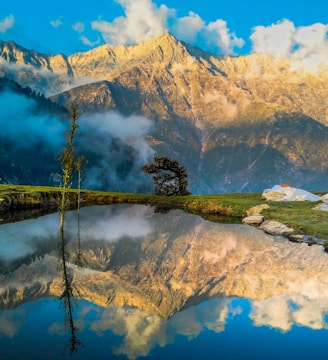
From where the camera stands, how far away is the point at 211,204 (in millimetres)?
82438

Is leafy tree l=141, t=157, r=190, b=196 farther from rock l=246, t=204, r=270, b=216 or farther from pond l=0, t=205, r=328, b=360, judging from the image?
pond l=0, t=205, r=328, b=360

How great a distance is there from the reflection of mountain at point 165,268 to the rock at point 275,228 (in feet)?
8.76

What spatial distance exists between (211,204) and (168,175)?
29.4 m

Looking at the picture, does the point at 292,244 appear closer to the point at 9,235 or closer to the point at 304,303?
the point at 304,303

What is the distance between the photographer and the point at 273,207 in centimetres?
6881

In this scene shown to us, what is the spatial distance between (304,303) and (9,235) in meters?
33.4

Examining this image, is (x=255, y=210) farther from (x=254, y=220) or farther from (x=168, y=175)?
(x=168, y=175)

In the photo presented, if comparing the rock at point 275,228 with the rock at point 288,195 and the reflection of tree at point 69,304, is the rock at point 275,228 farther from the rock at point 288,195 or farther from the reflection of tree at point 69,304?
the reflection of tree at point 69,304

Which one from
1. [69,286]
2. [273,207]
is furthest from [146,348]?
[273,207]

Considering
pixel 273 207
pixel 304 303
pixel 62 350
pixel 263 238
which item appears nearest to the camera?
pixel 62 350

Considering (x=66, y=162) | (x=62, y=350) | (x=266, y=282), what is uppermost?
(x=66, y=162)

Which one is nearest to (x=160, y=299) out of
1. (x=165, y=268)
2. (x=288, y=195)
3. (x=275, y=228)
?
(x=165, y=268)

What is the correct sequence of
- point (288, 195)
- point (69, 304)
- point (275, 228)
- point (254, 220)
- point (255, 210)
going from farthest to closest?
point (288, 195) → point (255, 210) → point (254, 220) → point (275, 228) → point (69, 304)

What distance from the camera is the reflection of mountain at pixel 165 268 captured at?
77.8 ft
